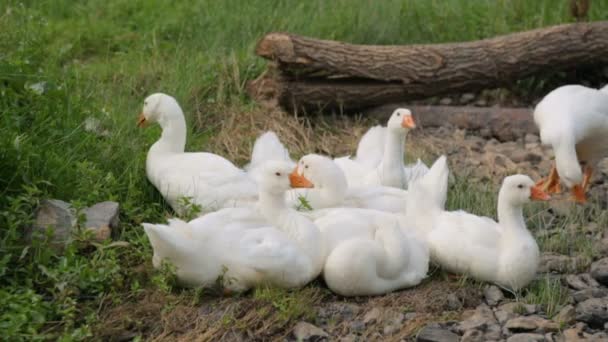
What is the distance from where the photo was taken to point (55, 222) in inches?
218

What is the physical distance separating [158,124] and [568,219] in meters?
3.01

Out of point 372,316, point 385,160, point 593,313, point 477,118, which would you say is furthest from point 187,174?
point 477,118

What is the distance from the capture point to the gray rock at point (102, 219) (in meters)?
5.62

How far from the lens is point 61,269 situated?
17.1 ft

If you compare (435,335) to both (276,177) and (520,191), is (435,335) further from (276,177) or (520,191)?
(276,177)

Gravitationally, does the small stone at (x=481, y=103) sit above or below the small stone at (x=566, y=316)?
above

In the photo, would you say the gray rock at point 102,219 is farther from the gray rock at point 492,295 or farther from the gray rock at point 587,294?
the gray rock at point 587,294

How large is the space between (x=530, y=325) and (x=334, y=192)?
70.3 inches

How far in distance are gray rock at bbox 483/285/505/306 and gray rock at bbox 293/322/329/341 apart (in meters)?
0.97

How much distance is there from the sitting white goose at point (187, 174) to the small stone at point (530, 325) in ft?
6.80

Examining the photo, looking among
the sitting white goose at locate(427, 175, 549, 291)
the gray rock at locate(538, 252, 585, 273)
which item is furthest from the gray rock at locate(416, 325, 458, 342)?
the gray rock at locate(538, 252, 585, 273)

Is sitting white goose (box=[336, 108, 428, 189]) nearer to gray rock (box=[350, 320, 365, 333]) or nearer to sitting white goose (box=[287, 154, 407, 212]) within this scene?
sitting white goose (box=[287, 154, 407, 212])

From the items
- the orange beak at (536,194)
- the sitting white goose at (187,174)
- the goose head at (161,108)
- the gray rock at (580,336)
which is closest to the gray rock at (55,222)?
the sitting white goose at (187,174)

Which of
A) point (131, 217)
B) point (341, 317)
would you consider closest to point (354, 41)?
point (131, 217)
